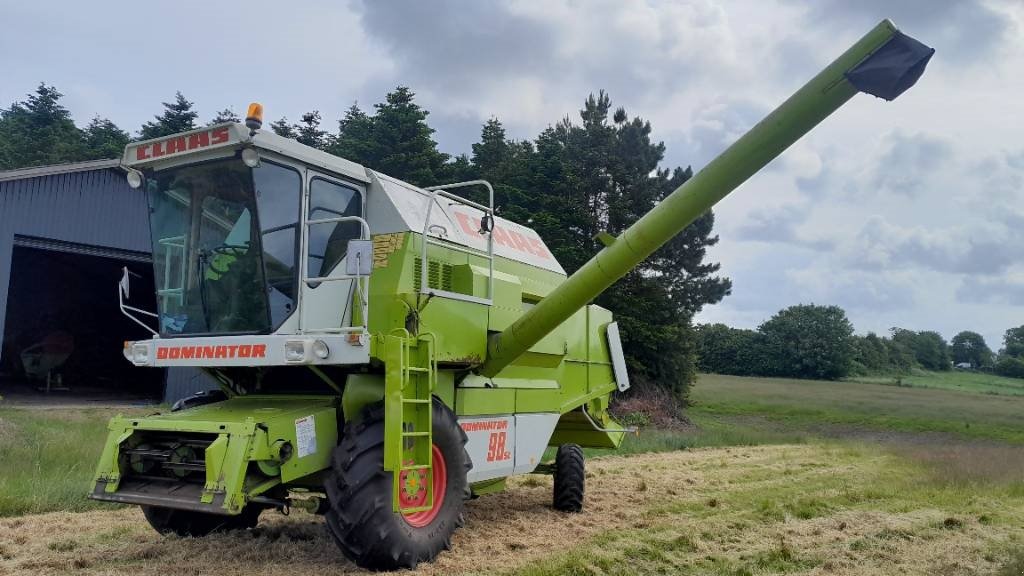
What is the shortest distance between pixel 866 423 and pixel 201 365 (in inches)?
758

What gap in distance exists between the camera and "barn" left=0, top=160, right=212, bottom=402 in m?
16.8

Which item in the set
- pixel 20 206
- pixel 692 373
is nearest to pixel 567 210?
pixel 692 373

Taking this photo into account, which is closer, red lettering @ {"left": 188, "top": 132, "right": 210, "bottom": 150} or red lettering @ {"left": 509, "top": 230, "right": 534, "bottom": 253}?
red lettering @ {"left": 188, "top": 132, "right": 210, "bottom": 150}

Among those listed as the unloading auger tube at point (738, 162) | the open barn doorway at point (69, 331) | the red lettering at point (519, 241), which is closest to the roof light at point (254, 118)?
the unloading auger tube at point (738, 162)

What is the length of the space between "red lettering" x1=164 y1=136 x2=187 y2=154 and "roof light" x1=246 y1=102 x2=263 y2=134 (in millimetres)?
684

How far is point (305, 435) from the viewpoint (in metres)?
5.35

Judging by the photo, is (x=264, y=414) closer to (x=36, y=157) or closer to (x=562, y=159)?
(x=562, y=159)

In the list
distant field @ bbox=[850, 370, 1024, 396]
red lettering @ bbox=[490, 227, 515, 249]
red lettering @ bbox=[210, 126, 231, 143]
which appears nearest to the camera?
red lettering @ bbox=[210, 126, 231, 143]

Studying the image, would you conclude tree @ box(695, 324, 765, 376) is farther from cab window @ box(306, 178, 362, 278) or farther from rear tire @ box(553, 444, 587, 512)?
cab window @ box(306, 178, 362, 278)

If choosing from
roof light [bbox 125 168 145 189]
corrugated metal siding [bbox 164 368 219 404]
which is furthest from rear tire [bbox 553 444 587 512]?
corrugated metal siding [bbox 164 368 219 404]

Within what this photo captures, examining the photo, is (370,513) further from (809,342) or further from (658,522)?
(809,342)

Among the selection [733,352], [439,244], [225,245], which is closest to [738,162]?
[439,244]

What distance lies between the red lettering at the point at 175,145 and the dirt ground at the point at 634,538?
2.90 metres

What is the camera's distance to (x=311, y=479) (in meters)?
5.62
